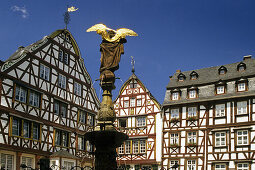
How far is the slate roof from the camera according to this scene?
3386cm

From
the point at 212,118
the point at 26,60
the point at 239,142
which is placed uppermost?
the point at 26,60

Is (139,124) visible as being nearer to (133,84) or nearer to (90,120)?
(133,84)

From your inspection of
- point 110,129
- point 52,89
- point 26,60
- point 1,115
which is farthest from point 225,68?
point 110,129

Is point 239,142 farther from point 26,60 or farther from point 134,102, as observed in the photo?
point 26,60

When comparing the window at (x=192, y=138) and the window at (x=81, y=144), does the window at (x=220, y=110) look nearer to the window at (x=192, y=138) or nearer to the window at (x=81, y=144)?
the window at (x=192, y=138)

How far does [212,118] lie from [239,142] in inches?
123

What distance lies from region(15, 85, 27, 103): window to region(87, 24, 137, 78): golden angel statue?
1420 centimetres

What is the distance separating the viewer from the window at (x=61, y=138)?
1126 inches

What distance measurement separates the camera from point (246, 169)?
30938 mm

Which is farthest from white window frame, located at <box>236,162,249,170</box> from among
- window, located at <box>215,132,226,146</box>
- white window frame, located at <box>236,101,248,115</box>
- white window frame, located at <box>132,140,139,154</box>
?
white window frame, located at <box>132,140,139,154</box>

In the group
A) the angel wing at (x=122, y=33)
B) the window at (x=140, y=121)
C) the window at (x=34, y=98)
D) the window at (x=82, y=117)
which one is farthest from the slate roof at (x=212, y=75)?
the angel wing at (x=122, y=33)

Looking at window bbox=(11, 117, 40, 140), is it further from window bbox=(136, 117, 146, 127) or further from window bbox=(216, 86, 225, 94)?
window bbox=(216, 86, 225, 94)

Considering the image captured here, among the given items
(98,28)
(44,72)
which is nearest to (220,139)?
(44,72)

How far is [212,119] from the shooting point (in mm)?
33281
